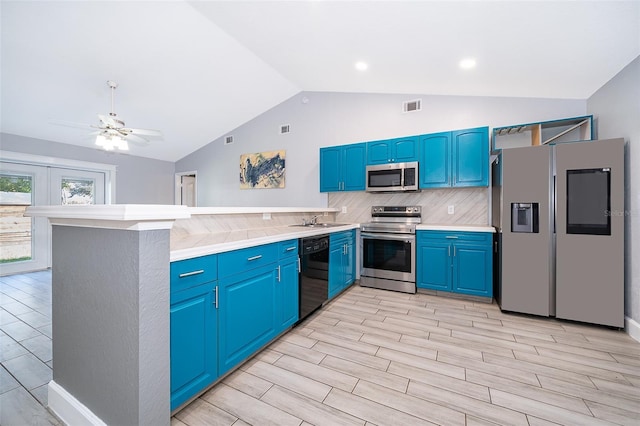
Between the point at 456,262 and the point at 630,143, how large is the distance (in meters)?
1.92

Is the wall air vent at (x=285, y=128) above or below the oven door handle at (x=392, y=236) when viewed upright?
above

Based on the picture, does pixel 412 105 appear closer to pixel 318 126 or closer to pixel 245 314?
pixel 318 126

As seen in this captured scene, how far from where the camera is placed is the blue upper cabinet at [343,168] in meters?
3.99

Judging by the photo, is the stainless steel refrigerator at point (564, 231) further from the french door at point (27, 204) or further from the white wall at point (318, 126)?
the french door at point (27, 204)

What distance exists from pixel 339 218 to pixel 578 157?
3023 millimetres

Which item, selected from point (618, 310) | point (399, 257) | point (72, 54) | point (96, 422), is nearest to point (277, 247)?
point (96, 422)

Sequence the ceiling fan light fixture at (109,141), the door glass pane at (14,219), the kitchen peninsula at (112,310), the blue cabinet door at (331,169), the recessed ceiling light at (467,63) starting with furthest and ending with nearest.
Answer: the door glass pane at (14,219) < the blue cabinet door at (331,169) < the ceiling fan light fixture at (109,141) < the recessed ceiling light at (467,63) < the kitchen peninsula at (112,310)

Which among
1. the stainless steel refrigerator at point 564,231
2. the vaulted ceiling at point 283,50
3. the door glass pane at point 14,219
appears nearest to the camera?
the vaulted ceiling at point 283,50

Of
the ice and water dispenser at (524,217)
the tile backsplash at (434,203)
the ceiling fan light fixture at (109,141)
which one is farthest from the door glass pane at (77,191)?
the ice and water dispenser at (524,217)

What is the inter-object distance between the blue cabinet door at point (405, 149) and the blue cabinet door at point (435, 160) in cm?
9

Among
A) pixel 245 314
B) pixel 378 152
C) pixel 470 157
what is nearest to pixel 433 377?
pixel 245 314

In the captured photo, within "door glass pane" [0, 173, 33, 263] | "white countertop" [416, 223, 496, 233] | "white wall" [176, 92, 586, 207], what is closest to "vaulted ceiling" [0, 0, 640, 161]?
"white wall" [176, 92, 586, 207]

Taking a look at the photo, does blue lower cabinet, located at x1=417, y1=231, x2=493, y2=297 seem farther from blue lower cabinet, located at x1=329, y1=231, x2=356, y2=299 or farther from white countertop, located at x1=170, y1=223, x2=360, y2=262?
white countertop, located at x1=170, y1=223, x2=360, y2=262

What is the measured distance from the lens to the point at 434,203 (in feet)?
12.7
